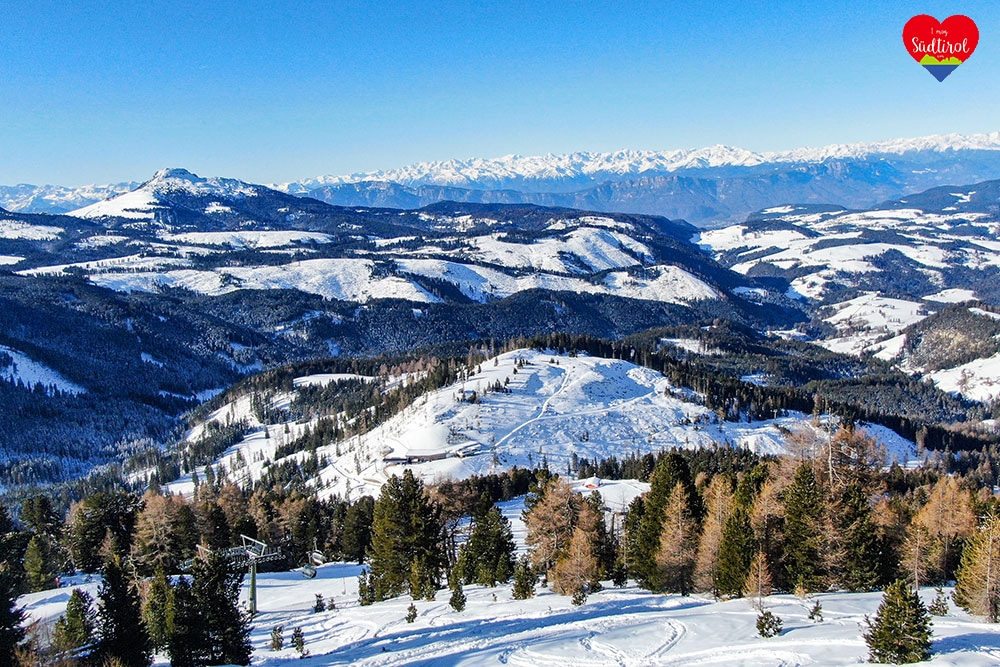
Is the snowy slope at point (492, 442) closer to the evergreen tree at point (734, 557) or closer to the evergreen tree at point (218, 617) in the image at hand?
the evergreen tree at point (734, 557)

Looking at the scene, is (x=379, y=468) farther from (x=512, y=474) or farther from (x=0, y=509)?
(x=0, y=509)

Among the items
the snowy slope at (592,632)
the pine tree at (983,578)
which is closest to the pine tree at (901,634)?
the snowy slope at (592,632)

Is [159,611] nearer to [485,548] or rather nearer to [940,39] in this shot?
[485,548]

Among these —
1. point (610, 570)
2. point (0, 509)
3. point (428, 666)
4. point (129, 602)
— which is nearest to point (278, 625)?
point (129, 602)

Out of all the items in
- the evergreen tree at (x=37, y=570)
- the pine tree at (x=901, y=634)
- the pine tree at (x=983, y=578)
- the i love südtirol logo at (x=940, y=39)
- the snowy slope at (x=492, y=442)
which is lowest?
the snowy slope at (x=492, y=442)

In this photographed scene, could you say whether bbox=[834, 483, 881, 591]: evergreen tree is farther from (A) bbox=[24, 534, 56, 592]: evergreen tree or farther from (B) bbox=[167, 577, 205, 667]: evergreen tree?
(A) bbox=[24, 534, 56, 592]: evergreen tree

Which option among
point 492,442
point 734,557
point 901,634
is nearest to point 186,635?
point 734,557
